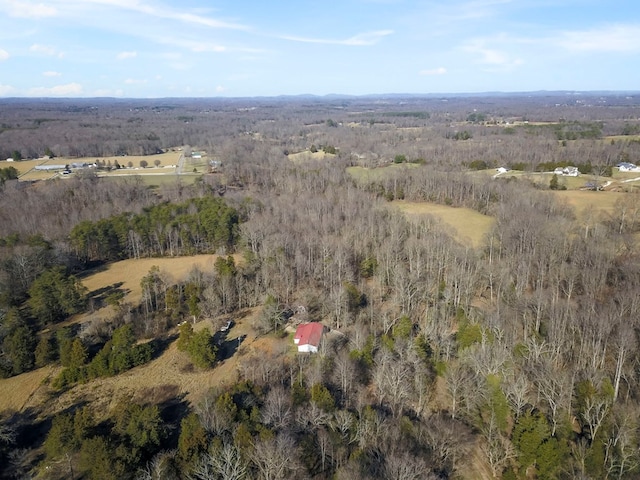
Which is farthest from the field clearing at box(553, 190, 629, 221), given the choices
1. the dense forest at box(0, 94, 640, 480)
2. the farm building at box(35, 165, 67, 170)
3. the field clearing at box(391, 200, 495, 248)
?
the farm building at box(35, 165, 67, 170)

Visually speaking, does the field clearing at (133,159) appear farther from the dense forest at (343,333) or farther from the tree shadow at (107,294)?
the tree shadow at (107,294)

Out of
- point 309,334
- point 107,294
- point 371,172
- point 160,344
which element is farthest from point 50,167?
point 309,334

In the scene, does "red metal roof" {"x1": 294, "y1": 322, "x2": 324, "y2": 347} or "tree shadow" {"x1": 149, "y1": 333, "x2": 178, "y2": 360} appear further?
"tree shadow" {"x1": 149, "y1": 333, "x2": 178, "y2": 360}

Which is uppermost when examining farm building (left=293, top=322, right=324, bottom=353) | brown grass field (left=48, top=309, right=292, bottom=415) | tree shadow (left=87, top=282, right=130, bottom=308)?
farm building (left=293, top=322, right=324, bottom=353)

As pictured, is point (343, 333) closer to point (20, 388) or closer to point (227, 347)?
point (227, 347)

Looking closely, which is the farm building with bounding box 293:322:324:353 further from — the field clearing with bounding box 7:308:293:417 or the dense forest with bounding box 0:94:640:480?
the dense forest with bounding box 0:94:640:480
